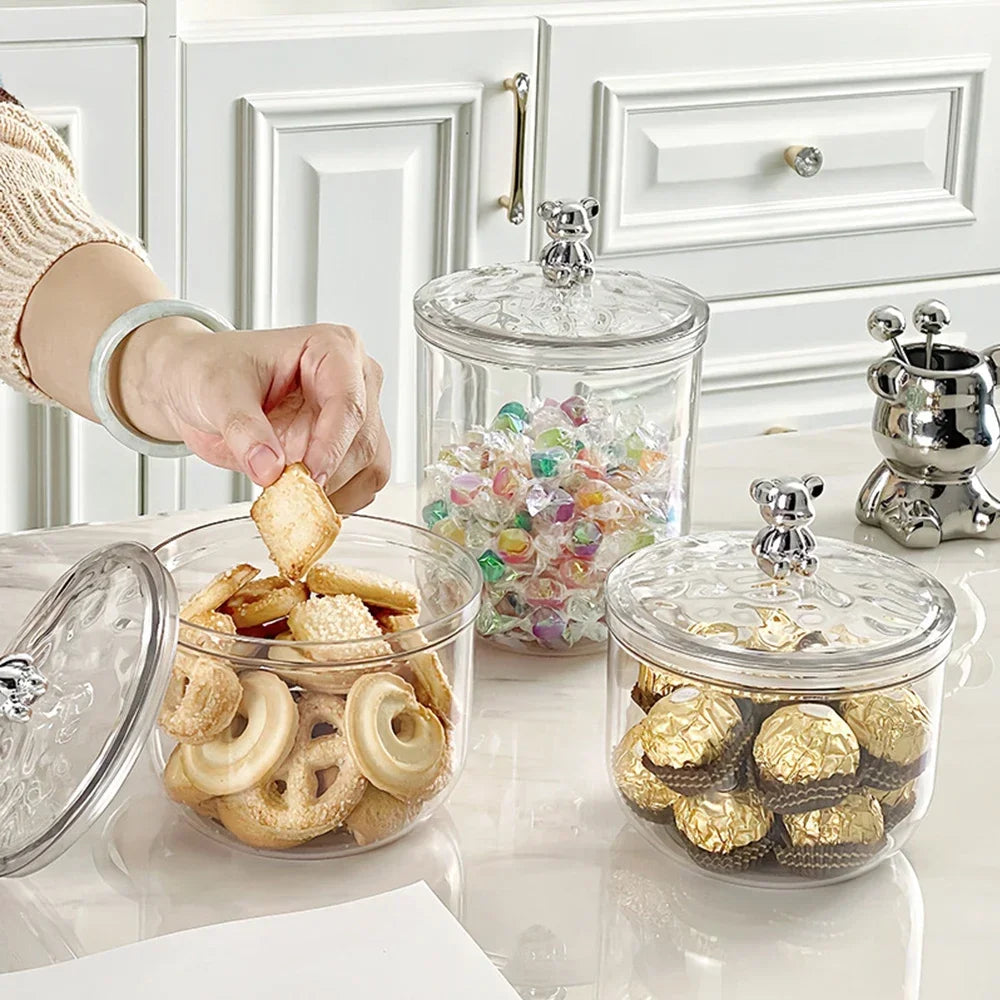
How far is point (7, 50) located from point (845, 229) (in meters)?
1.20

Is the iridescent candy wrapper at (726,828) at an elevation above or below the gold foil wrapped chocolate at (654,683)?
below

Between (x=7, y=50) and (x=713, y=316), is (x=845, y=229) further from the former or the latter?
(x=7, y=50)

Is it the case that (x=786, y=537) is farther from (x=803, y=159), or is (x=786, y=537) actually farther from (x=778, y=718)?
(x=803, y=159)

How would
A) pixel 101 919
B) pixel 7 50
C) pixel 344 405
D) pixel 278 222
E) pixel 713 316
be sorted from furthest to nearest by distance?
pixel 713 316, pixel 278 222, pixel 7 50, pixel 344 405, pixel 101 919

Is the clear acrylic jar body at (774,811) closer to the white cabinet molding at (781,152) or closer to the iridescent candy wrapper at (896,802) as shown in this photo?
the iridescent candy wrapper at (896,802)

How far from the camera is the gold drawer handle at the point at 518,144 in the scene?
6.65 feet

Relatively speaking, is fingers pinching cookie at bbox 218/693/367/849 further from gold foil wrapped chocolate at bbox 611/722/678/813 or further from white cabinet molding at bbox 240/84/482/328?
white cabinet molding at bbox 240/84/482/328

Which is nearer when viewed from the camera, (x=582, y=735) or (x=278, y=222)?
(x=582, y=735)

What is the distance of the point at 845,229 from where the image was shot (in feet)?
7.72

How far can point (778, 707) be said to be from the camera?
28.7 inches

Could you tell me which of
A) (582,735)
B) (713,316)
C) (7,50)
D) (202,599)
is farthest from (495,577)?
(713,316)

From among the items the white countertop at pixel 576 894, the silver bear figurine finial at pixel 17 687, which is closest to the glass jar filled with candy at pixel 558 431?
the white countertop at pixel 576 894

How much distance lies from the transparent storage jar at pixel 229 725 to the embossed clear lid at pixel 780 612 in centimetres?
9

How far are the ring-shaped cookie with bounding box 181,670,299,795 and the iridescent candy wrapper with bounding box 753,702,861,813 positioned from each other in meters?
0.21
